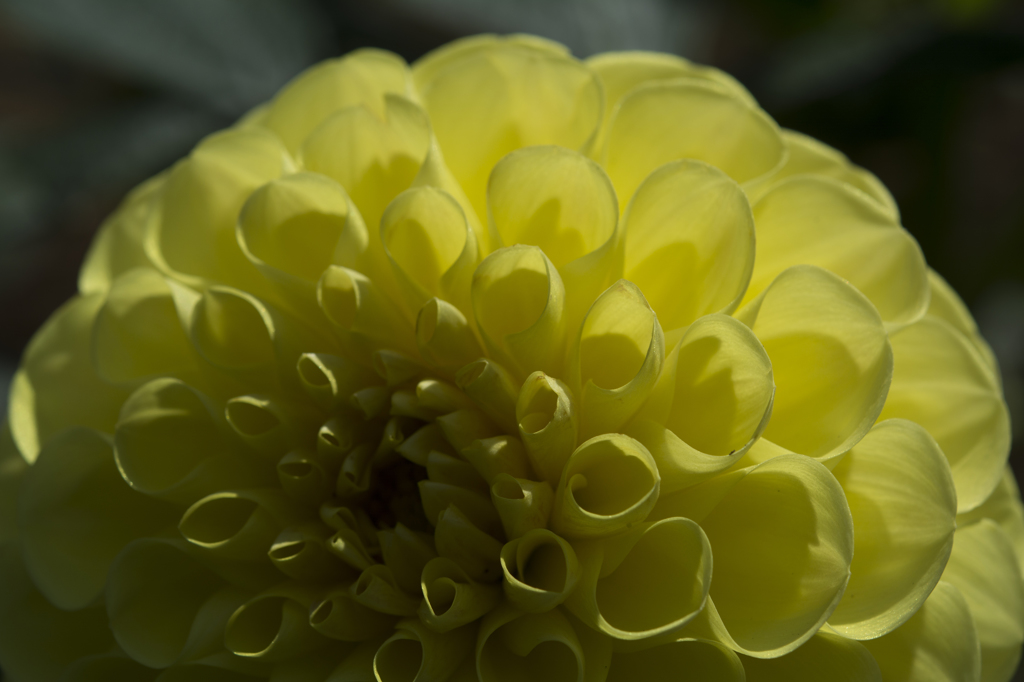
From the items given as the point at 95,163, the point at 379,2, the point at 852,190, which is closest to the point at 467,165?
the point at 852,190

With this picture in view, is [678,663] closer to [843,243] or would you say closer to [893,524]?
[893,524]

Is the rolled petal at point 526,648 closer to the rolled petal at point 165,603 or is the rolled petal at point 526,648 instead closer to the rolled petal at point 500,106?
the rolled petal at point 165,603

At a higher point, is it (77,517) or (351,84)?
(351,84)

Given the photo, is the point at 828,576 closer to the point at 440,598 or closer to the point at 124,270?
the point at 440,598

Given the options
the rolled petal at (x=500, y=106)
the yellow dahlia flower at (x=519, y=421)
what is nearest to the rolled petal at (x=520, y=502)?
the yellow dahlia flower at (x=519, y=421)

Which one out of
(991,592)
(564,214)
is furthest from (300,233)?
(991,592)
